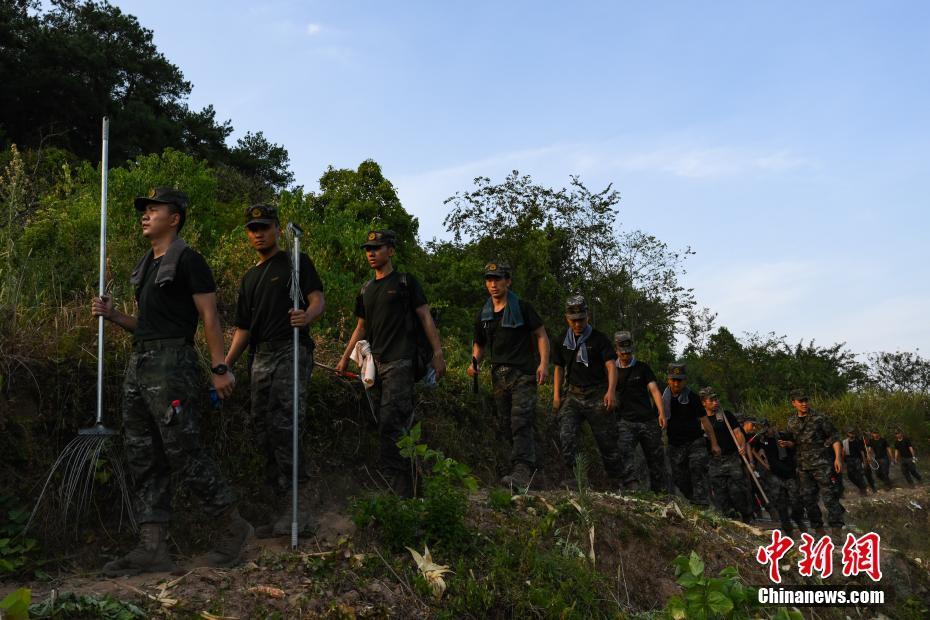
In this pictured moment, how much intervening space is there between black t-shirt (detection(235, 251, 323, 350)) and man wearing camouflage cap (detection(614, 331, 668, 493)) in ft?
16.9

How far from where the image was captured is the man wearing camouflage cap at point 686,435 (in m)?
11.2

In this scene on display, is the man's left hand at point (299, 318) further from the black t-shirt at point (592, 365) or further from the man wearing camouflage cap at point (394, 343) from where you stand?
the black t-shirt at point (592, 365)

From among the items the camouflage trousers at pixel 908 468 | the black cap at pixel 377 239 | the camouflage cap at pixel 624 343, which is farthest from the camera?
the camouflage trousers at pixel 908 468

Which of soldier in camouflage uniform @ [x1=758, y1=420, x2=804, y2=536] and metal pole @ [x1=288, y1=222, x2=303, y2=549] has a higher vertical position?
metal pole @ [x1=288, y1=222, x2=303, y2=549]

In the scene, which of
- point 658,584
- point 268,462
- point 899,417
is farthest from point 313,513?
point 899,417

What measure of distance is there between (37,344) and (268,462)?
7.03ft

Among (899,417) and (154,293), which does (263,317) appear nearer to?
(154,293)

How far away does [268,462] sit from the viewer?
5918 millimetres

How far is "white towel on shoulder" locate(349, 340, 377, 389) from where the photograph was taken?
6766mm

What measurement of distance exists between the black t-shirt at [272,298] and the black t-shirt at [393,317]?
82cm

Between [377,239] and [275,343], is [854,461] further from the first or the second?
[275,343]

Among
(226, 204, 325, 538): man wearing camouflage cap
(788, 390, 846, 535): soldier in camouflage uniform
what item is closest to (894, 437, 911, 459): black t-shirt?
(788, 390, 846, 535): soldier in camouflage uniform

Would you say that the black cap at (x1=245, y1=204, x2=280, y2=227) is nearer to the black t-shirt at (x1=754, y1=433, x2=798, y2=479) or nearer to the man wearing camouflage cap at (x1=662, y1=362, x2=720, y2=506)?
the man wearing camouflage cap at (x1=662, y1=362, x2=720, y2=506)

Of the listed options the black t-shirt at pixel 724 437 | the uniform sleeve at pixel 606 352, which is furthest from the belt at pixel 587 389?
the black t-shirt at pixel 724 437
